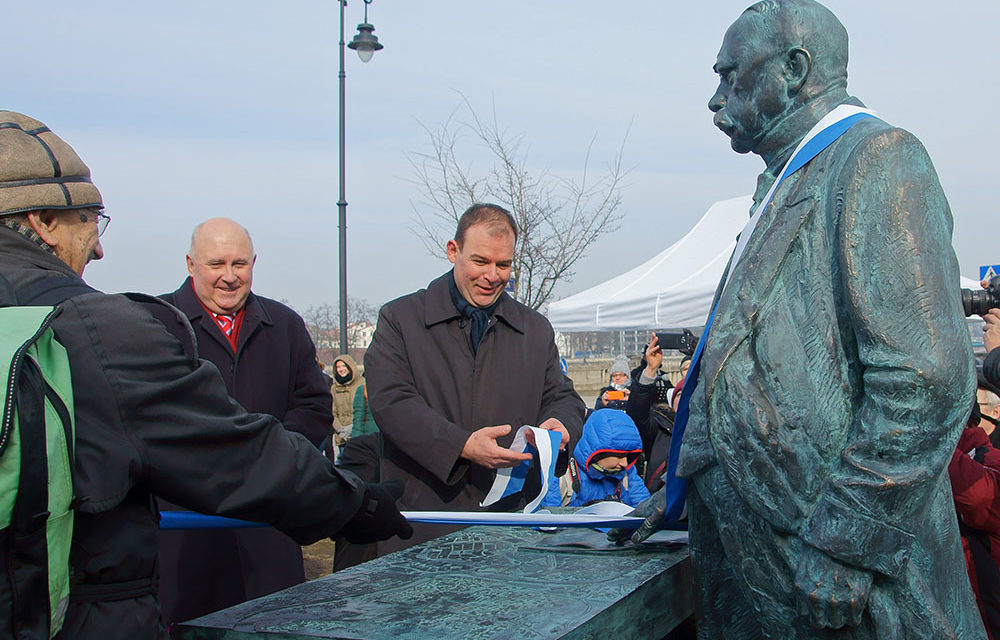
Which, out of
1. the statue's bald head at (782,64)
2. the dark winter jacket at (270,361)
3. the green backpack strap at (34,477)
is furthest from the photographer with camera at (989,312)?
the dark winter jacket at (270,361)

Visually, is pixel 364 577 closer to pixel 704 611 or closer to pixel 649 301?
pixel 704 611

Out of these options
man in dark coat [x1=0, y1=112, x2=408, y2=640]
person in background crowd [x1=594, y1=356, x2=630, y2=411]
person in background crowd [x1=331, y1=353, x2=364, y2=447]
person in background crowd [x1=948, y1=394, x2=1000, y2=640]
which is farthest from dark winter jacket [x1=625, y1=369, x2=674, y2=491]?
man in dark coat [x1=0, y1=112, x2=408, y2=640]

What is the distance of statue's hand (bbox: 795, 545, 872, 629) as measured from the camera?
153 cm

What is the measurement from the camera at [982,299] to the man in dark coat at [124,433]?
6.24 feet

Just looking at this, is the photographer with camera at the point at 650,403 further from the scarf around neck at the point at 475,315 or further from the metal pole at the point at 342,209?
the metal pole at the point at 342,209

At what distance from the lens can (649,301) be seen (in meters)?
9.69

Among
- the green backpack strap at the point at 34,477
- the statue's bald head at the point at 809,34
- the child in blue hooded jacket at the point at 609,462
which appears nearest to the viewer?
the green backpack strap at the point at 34,477

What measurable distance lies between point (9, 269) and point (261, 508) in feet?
2.08

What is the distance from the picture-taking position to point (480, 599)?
1.88 metres

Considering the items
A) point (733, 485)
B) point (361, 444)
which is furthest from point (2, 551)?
point (361, 444)

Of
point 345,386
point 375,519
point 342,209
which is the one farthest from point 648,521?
point 342,209

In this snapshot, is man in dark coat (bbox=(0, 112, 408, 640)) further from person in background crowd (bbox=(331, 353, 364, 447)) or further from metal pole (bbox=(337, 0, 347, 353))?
metal pole (bbox=(337, 0, 347, 353))

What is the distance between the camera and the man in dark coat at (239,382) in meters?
2.99

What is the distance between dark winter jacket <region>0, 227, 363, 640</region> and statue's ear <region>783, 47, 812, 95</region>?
4.26ft
